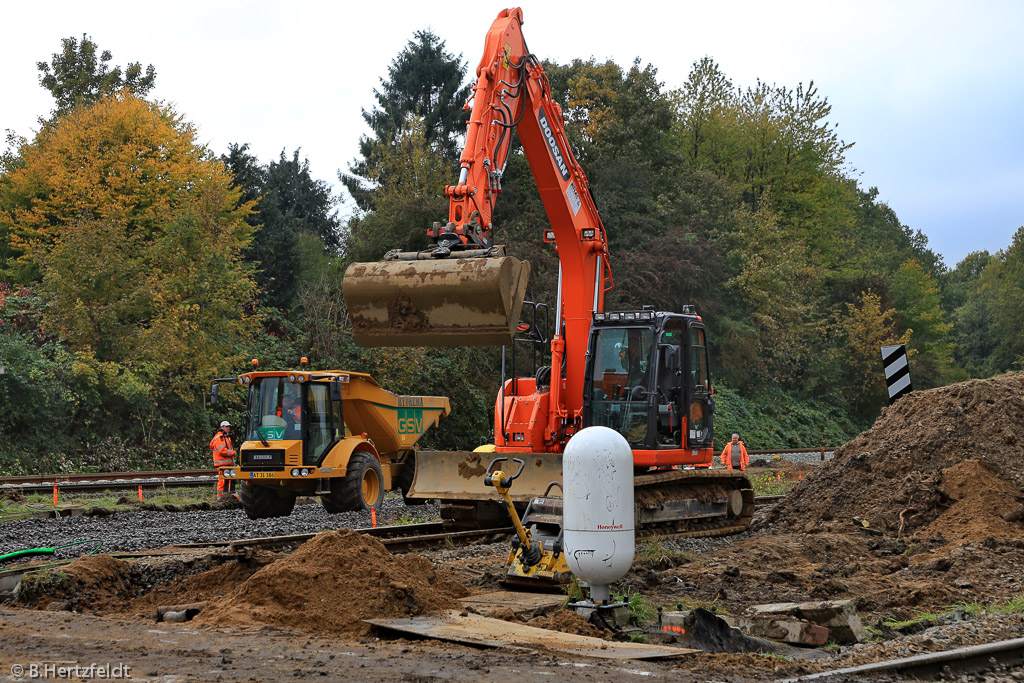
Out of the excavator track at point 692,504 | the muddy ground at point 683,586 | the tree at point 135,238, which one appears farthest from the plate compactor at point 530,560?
the tree at point 135,238

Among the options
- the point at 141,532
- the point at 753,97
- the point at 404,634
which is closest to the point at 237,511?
the point at 141,532

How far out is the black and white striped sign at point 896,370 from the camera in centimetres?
1677

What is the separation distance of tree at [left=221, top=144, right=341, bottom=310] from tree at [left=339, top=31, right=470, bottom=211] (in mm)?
2224

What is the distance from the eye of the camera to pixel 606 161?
128ft

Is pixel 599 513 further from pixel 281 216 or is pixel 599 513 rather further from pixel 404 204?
pixel 281 216

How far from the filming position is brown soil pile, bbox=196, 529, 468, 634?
759 centimetres

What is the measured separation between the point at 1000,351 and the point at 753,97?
1115 inches

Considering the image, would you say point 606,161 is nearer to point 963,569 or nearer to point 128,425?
point 128,425

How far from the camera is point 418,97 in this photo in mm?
49312

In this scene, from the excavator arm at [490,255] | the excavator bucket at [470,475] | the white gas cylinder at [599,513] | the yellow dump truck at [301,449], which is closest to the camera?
the white gas cylinder at [599,513]

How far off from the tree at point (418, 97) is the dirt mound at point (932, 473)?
3427 cm

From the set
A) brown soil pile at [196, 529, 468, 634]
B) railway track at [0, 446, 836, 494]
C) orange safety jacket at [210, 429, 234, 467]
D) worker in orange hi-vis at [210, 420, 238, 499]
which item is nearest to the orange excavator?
brown soil pile at [196, 529, 468, 634]

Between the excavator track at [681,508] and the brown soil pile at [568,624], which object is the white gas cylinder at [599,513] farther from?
the excavator track at [681,508]

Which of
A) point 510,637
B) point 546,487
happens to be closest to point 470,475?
point 546,487
